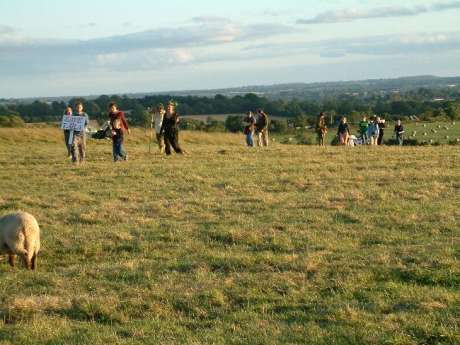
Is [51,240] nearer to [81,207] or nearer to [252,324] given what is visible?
[81,207]

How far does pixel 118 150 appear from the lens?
71.1ft

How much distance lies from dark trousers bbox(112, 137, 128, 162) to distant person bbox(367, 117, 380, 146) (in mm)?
15051

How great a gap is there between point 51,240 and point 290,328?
5264mm

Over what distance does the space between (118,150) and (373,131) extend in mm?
15746

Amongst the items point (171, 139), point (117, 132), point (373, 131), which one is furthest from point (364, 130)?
point (117, 132)

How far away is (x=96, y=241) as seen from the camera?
10.6 meters

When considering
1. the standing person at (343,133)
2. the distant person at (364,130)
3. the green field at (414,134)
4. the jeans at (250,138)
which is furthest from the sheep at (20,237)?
the green field at (414,134)

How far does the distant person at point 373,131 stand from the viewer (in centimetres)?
3309

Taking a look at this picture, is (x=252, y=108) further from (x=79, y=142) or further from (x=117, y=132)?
(x=117, y=132)

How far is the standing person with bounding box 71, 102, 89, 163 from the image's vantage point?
2056 centimetres

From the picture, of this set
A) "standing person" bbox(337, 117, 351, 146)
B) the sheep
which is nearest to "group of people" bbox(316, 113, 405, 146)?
"standing person" bbox(337, 117, 351, 146)

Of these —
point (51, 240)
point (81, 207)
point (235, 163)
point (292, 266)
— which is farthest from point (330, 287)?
point (235, 163)

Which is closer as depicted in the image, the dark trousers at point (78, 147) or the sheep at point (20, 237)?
the sheep at point (20, 237)

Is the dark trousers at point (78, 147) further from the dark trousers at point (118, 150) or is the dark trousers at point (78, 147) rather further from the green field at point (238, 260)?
the green field at point (238, 260)
